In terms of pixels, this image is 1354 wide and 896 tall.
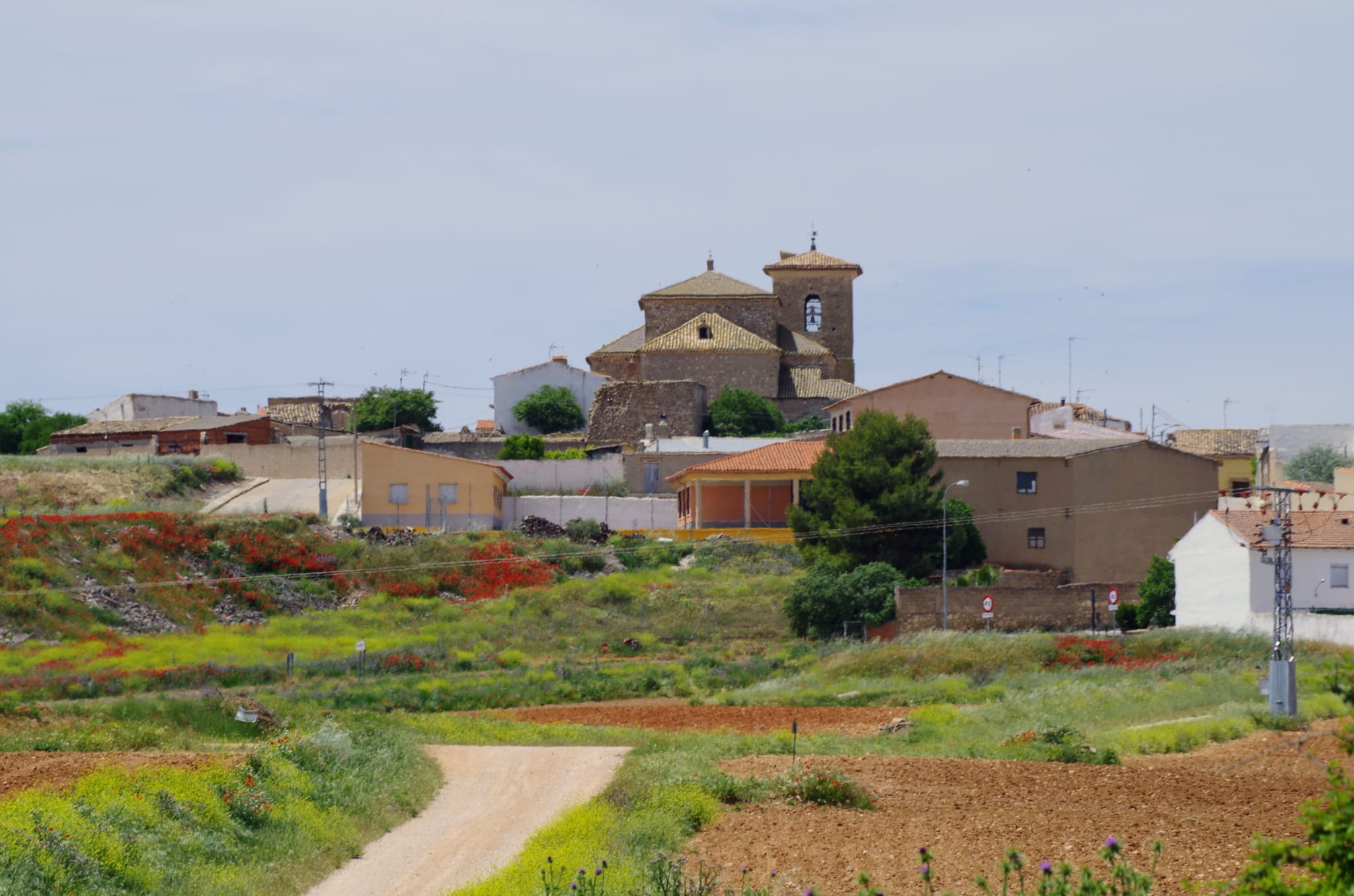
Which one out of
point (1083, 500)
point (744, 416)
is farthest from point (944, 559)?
point (744, 416)

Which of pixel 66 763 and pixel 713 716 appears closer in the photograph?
pixel 66 763

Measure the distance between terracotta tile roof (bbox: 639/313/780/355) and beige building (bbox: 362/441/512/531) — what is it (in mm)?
21703

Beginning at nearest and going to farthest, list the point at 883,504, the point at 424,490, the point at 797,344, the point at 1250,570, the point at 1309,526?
the point at 1250,570, the point at 1309,526, the point at 883,504, the point at 424,490, the point at 797,344

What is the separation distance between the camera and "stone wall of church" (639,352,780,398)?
73.6 metres

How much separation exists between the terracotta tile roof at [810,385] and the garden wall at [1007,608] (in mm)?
32028

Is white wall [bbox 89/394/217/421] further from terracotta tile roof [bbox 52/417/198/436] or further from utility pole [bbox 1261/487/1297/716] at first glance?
utility pole [bbox 1261/487/1297/716]

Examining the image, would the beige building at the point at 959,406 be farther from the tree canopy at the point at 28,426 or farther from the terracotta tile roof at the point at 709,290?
the tree canopy at the point at 28,426

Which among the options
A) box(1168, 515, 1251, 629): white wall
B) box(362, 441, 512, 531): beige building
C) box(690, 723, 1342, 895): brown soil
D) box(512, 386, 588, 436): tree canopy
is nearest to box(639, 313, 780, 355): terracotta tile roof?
box(512, 386, 588, 436): tree canopy

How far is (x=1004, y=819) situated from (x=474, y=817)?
5677mm

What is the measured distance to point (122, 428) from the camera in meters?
71.4

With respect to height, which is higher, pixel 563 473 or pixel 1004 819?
pixel 563 473

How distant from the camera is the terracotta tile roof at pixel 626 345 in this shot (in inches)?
3177

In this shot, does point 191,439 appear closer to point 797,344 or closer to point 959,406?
point 797,344

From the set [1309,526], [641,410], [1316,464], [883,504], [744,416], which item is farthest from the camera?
[641,410]
